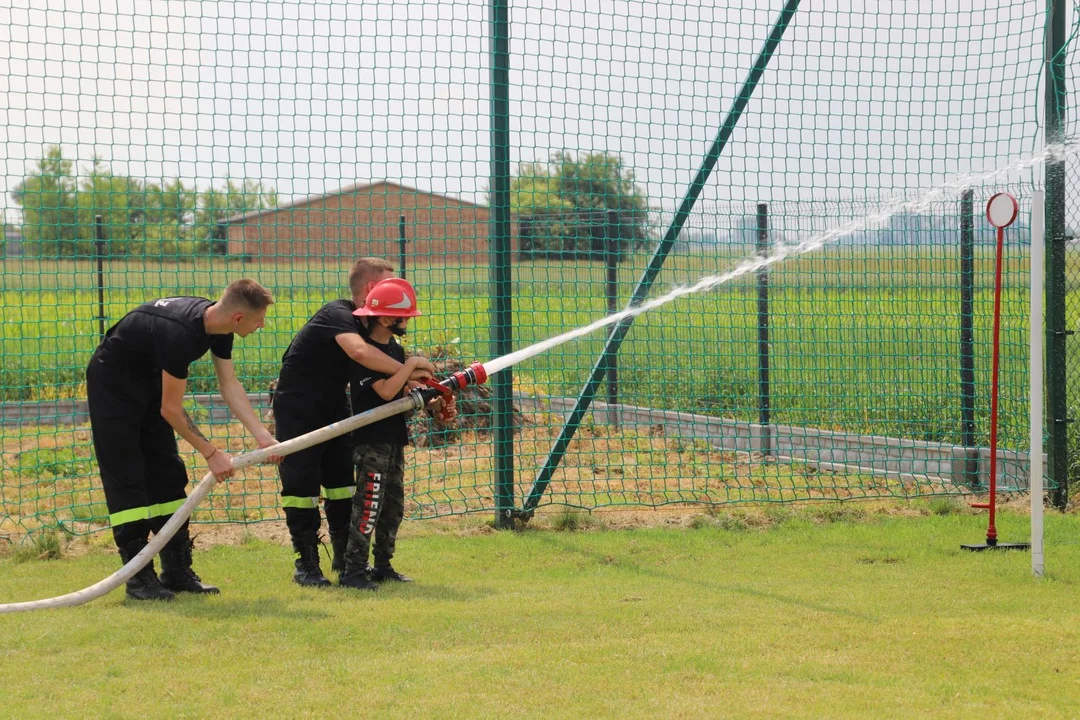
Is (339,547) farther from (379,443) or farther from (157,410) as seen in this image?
(157,410)

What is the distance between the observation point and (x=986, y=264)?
26.6ft

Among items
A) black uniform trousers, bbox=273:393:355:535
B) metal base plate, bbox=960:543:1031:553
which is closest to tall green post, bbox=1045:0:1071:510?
metal base plate, bbox=960:543:1031:553

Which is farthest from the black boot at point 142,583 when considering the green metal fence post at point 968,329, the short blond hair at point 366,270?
the green metal fence post at point 968,329

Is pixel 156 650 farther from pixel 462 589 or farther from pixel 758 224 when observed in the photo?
pixel 758 224

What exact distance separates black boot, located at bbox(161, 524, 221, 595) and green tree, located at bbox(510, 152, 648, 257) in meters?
2.89

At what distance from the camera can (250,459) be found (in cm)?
508

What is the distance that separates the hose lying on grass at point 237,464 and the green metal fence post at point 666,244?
5.53ft

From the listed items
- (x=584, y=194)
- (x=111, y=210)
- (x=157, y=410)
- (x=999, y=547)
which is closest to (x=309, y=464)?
(x=157, y=410)

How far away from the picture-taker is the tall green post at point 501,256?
6.92m

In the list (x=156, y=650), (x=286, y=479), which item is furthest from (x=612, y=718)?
(x=286, y=479)

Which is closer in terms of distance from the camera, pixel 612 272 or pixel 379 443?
pixel 379 443

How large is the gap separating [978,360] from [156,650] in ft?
20.4

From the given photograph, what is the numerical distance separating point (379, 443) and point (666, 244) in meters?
2.31

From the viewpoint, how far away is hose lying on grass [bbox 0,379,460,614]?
500 cm
